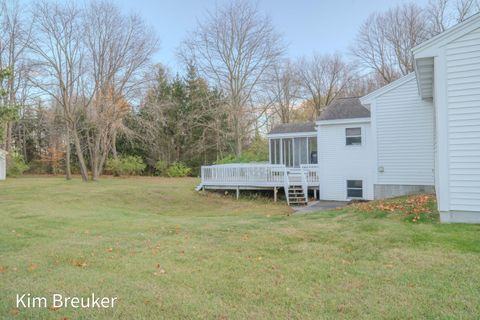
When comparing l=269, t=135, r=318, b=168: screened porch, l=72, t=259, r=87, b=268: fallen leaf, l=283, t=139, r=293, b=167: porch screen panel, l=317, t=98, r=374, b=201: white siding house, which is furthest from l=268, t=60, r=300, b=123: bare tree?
l=72, t=259, r=87, b=268: fallen leaf

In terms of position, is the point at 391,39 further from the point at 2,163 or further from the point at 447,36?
the point at 2,163

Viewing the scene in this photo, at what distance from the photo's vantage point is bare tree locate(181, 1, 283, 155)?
26.1m

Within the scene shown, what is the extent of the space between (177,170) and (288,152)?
48.5ft

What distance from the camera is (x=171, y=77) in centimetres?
3472

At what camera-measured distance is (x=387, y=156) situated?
12.0 meters

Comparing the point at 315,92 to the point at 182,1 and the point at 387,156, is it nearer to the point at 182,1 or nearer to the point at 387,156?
the point at 182,1

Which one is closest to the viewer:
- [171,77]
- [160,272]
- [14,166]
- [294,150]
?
[160,272]

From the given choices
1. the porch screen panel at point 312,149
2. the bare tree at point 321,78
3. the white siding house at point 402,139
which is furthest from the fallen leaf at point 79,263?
the bare tree at point 321,78

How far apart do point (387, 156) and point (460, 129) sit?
20.5ft

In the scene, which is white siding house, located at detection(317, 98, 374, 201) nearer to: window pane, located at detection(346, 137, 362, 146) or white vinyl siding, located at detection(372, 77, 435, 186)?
window pane, located at detection(346, 137, 362, 146)

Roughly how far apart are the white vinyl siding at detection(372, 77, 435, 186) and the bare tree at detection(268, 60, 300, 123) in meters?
19.4

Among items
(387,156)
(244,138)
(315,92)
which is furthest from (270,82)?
(387,156)

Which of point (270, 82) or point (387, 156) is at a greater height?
point (270, 82)

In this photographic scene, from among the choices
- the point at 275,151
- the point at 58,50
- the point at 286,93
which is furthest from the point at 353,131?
the point at 58,50
